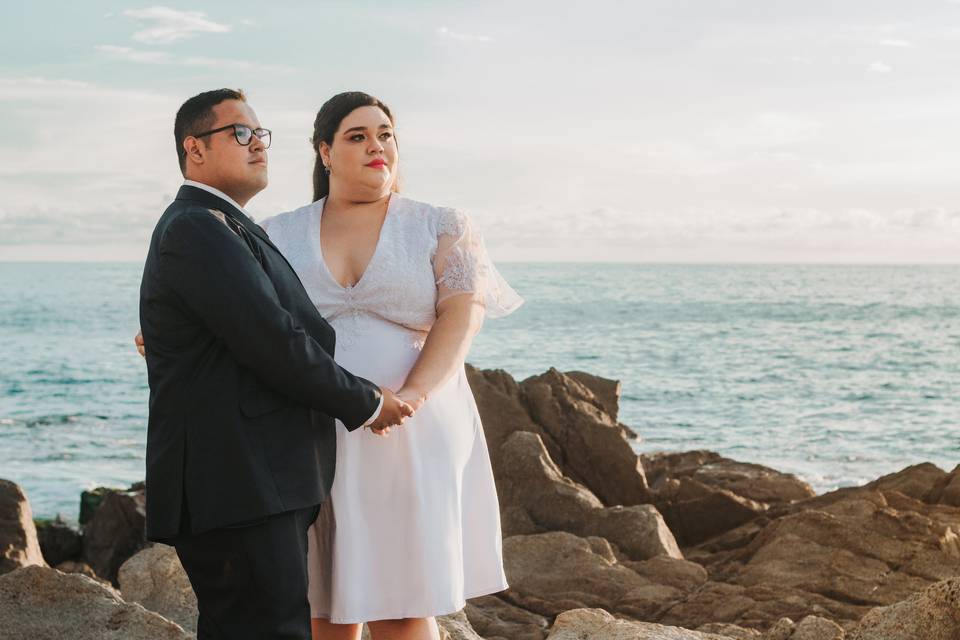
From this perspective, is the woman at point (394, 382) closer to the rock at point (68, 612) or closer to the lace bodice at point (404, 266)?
the lace bodice at point (404, 266)

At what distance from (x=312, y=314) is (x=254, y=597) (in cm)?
80

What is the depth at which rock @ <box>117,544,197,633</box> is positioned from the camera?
5.38 metres

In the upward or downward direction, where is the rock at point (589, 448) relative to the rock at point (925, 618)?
downward

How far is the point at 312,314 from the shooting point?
3.30 metres

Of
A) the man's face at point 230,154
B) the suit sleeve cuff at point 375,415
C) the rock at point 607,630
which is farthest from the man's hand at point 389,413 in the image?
the rock at point 607,630

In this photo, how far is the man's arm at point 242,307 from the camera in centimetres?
297

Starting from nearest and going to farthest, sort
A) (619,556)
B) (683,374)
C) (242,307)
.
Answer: (242,307), (619,556), (683,374)

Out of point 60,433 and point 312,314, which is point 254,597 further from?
point 60,433

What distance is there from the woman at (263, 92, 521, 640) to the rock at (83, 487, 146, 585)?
7.62m

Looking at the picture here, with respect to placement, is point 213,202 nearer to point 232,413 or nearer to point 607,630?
point 232,413

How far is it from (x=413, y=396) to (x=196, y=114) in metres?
1.04

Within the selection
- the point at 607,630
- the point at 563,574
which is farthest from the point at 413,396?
the point at 563,574

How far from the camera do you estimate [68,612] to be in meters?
4.40

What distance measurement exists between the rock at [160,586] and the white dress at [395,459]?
77.1 inches
